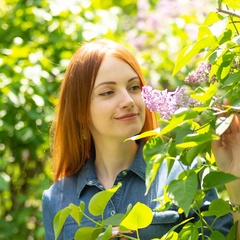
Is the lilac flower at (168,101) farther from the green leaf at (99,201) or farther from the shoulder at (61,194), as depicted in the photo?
the shoulder at (61,194)

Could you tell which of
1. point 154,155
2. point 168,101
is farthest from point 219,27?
point 154,155

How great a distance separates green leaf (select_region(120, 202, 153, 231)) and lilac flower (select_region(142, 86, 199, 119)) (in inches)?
7.0

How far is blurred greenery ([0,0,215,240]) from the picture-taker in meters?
3.35

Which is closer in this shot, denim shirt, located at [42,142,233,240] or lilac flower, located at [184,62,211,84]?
lilac flower, located at [184,62,211,84]

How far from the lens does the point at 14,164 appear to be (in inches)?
143

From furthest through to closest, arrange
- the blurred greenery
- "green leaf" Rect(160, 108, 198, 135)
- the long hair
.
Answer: the blurred greenery < the long hair < "green leaf" Rect(160, 108, 198, 135)

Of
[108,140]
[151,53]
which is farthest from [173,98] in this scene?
[151,53]

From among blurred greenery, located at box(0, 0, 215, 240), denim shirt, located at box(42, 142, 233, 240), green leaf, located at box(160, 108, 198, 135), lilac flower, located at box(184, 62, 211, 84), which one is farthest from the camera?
blurred greenery, located at box(0, 0, 215, 240)

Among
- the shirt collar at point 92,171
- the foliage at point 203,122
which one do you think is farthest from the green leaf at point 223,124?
the shirt collar at point 92,171

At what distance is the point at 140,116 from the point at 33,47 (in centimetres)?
170

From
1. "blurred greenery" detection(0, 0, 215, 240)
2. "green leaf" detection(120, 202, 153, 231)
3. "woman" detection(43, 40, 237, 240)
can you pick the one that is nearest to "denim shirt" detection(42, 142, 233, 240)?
"woman" detection(43, 40, 237, 240)

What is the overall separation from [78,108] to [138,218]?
0.77m

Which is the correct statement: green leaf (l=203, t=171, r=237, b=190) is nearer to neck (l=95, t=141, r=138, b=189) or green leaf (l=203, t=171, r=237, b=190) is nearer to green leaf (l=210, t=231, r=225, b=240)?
green leaf (l=210, t=231, r=225, b=240)

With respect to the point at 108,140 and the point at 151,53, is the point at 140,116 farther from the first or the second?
the point at 151,53
